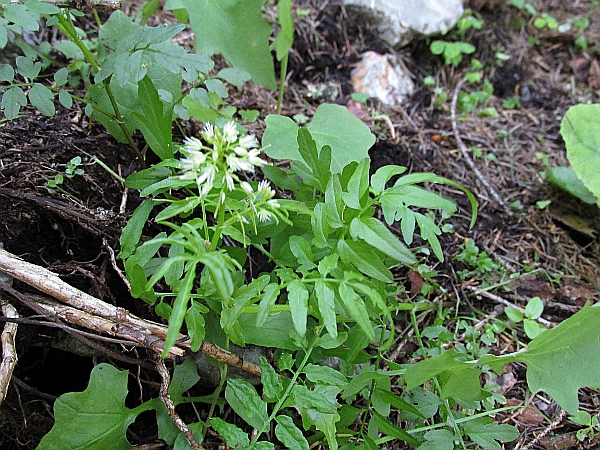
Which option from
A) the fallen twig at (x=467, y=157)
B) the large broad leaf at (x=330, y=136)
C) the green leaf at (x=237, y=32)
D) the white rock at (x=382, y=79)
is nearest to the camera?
the large broad leaf at (x=330, y=136)

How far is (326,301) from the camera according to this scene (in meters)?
1.28

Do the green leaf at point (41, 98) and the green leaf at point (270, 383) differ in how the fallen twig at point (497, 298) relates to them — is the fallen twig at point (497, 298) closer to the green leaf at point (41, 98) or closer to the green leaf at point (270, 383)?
the green leaf at point (270, 383)

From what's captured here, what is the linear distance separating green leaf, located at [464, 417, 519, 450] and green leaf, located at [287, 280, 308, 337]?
72cm

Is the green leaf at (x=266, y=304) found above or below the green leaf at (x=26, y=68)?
below

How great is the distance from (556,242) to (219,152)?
6.45ft

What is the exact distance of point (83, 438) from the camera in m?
1.55

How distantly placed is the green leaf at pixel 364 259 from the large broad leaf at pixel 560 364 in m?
→ 0.29

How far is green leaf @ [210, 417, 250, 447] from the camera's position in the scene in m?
1.39

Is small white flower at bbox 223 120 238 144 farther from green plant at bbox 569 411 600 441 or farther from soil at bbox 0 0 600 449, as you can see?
green plant at bbox 569 411 600 441

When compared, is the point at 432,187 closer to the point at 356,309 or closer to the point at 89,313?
the point at 356,309

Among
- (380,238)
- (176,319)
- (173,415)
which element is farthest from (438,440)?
(176,319)

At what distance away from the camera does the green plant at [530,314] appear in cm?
208

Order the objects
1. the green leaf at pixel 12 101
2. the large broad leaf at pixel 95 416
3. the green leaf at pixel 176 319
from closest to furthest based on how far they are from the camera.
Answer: the green leaf at pixel 176 319, the large broad leaf at pixel 95 416, the green leaf at pixel 12 101

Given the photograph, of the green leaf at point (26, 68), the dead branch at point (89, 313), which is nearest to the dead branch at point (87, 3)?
the green leaf at point (26, 68)
